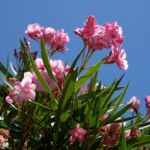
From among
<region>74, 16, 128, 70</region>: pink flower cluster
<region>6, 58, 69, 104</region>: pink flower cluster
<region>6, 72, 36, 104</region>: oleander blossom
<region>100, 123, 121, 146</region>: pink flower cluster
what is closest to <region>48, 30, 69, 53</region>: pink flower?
<region>74, 16, 128, 70</region>: pink flower cluster

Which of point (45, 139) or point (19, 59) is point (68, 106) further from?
point (19, 59)

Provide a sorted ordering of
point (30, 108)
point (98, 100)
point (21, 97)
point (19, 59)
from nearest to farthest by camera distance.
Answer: point (21, 97) < point (30, 108) < point (98, 100) < point (19, 59)

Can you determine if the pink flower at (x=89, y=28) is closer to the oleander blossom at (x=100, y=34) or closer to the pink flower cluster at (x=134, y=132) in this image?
the oleander blossom at (x=100, y=34)

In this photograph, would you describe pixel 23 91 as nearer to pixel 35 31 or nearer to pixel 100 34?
pixel 100 34

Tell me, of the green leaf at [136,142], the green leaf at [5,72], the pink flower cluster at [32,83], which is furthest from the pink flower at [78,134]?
the green leaf at [5,72]

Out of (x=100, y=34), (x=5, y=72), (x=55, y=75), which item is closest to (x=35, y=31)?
(x=5, y=72)

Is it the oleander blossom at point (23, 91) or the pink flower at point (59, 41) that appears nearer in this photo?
the oleander blossom at point (23, 91)

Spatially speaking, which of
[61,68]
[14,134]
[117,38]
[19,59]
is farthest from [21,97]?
[19,59]
